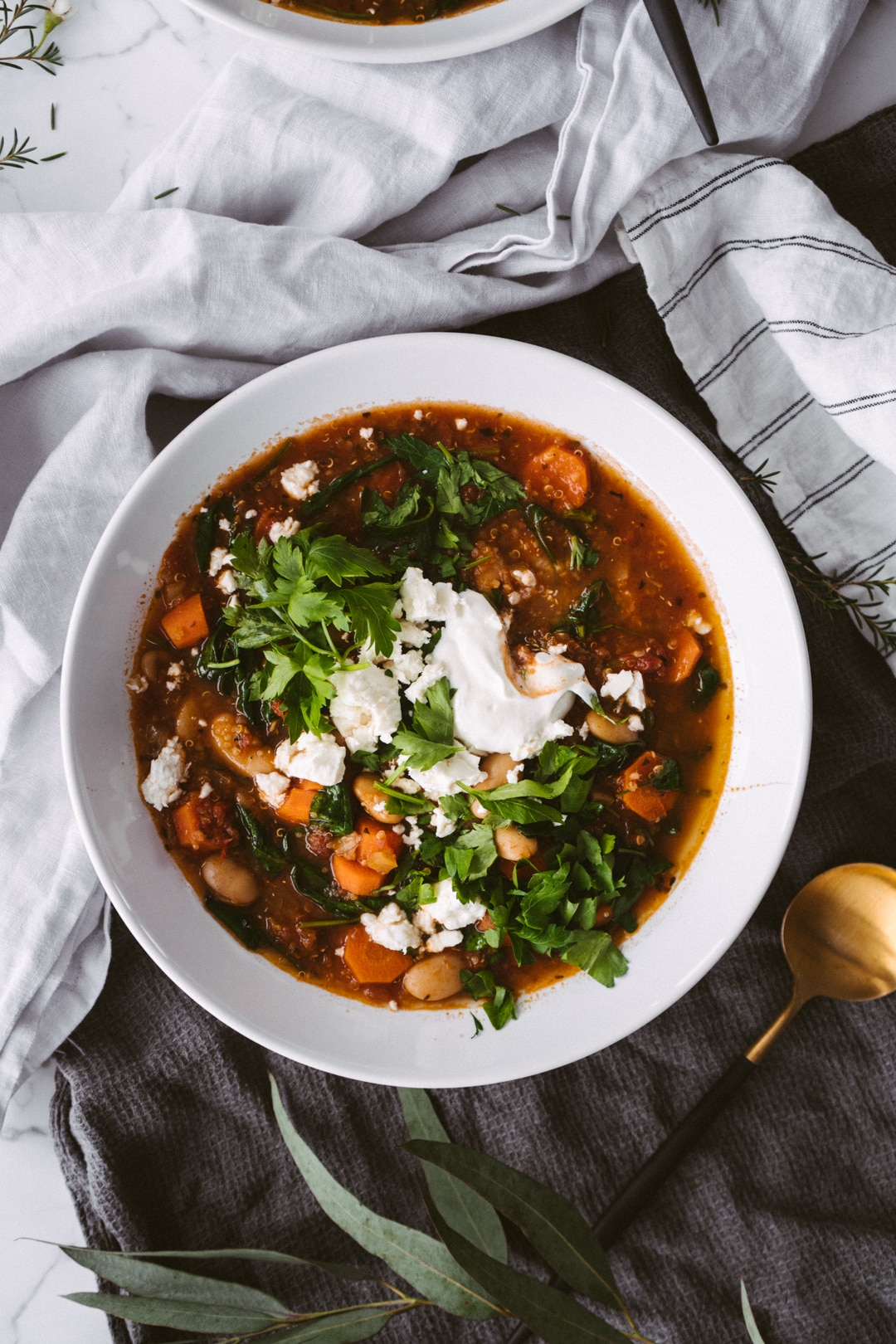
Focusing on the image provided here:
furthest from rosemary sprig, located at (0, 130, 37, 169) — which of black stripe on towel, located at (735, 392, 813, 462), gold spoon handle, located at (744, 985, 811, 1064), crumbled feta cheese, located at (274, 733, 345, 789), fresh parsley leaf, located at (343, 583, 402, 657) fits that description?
gold spoon handle, located at (744, 985, 811, 1064)

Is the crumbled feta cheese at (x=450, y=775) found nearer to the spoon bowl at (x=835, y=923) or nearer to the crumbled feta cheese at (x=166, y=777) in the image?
the crumbled feta cheese at (x=166, y=777)

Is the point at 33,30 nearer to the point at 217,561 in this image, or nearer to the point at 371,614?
the point at 217,561

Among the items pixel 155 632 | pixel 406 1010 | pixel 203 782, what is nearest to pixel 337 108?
pixel 155 632

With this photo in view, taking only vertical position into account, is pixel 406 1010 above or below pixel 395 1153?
above

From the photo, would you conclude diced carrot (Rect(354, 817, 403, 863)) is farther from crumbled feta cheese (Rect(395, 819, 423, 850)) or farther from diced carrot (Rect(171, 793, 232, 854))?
diced carrot (Rect(171, 793, 232, 854))

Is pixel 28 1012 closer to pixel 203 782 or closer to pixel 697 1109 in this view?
pixel 203 782

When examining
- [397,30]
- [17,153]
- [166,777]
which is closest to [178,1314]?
[166,777]
